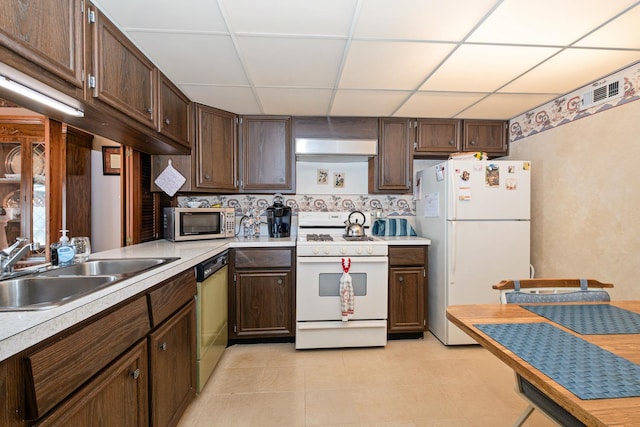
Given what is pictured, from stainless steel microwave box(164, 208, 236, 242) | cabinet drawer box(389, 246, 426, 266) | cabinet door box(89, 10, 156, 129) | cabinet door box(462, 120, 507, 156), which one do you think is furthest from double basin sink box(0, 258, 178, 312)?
cabinet door box(462, 120, 507, 156)

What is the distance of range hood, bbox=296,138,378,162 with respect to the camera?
278cm

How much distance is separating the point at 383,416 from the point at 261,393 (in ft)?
2.55

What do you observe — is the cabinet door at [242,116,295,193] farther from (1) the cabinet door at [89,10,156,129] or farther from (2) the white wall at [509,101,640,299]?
(2) the white wall at [509,101,640,299]

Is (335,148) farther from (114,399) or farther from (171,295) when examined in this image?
(114,399)

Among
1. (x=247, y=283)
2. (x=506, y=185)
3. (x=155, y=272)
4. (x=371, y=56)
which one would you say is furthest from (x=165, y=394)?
(x=506, y=185)

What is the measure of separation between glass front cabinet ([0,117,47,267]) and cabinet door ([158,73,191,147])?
0.84 metres

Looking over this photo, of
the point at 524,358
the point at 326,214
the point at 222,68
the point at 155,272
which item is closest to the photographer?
the point at 524,358

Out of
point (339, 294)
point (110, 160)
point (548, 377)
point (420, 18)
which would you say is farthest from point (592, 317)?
point (110, 160)

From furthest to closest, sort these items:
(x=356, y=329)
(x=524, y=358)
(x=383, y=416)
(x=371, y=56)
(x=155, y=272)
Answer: (x=356, y=329) < (x=371, y=56) < (x=383, y=416) < (x=155, y=272) < (x=524, y=358)

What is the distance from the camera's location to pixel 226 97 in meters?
2.42

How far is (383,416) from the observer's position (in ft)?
5.43

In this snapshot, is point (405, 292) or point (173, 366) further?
point (405, 292)

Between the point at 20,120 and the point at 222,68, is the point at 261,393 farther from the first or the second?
the point at 20,120

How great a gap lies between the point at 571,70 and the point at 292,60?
190 centimetres
